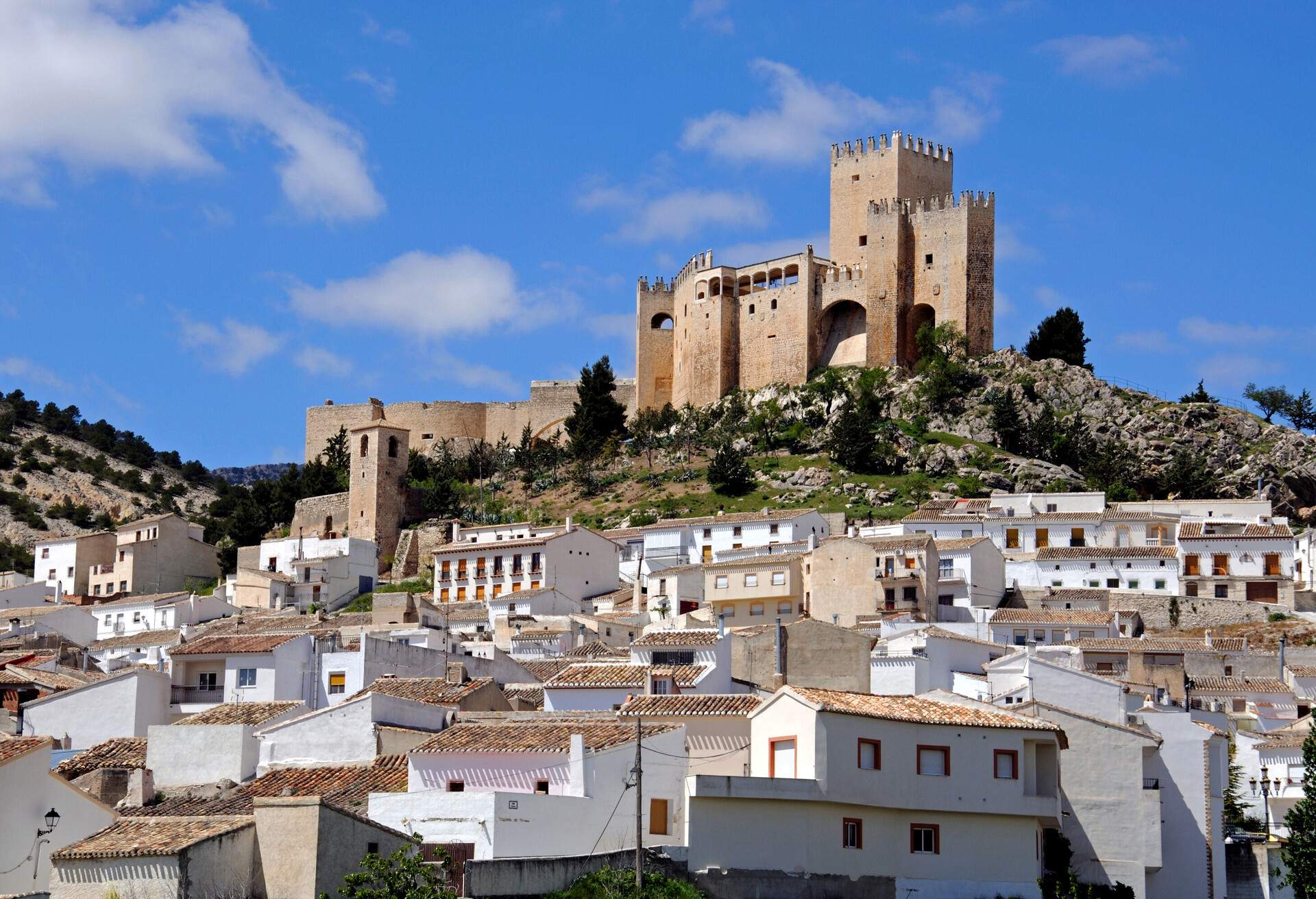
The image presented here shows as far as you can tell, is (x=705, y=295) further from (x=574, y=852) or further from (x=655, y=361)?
(x=574, y=852)

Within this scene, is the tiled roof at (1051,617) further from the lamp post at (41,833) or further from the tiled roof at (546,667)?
the lamp post at (41,833)

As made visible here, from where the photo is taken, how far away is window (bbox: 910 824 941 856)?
27.2 m

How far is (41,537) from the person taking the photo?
292 feet

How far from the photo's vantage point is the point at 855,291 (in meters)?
86.8

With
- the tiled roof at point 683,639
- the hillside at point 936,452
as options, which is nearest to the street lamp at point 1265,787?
the tiled roof at point 683,639

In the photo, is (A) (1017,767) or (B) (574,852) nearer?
(B) (574,852)

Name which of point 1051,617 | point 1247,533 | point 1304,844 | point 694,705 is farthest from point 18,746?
point 1247,533

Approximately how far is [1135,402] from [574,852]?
197 feet

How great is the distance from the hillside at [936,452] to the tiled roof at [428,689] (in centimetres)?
3691

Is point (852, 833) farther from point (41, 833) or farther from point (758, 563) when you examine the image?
point (758, 563)

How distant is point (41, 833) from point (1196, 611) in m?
39.9

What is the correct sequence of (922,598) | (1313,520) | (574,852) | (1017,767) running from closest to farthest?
1. (574,852)
2. (1017,767)
3. (922,598)
4. (1313,520)

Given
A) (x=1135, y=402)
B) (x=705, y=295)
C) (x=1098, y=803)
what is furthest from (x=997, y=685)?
(x=705, y=295)

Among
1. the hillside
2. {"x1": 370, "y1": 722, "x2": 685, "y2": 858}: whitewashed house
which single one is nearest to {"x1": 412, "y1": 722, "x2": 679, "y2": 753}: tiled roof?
{"x1": 370, "y1": 722, "x2": 685, "y2": 858}: whitewashed house
